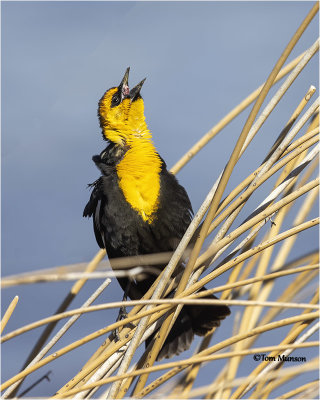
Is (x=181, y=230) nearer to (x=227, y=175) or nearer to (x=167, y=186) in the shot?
(x=167, y=186)

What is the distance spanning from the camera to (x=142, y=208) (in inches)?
103

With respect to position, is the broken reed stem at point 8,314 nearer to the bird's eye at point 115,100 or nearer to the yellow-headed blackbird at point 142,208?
the yellow-headed blackbird at point 142,208

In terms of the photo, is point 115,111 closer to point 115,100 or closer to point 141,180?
point 115,100

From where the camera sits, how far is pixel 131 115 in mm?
2912

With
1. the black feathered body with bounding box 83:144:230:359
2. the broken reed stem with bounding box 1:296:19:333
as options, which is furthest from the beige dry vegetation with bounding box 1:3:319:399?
the black feathered body with bounding box 83:144:230:359

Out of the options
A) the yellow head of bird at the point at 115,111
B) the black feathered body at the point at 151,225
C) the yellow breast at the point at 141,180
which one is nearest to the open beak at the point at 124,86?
the yellow head of bird at the point at 115,111

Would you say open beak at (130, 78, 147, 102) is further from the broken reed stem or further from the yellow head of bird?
the broken reed stem

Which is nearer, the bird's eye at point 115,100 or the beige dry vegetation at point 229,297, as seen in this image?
the beige dry vegetation at point 229,297

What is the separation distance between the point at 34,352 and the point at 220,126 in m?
1.10

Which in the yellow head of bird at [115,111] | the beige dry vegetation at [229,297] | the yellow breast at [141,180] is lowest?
the beige dry vegetation at [229,297]

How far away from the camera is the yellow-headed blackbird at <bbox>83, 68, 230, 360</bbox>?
259 cm

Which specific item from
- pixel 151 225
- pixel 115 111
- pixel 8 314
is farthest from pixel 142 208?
pixel 8 314

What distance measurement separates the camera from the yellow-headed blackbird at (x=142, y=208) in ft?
8.48

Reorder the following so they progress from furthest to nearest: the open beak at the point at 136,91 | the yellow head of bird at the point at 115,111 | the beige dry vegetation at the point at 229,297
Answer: the open beak at the point at 136,91 → the yellow head of bird at the point at 115,111 → the beige dry vegetation at the point at 229,297
